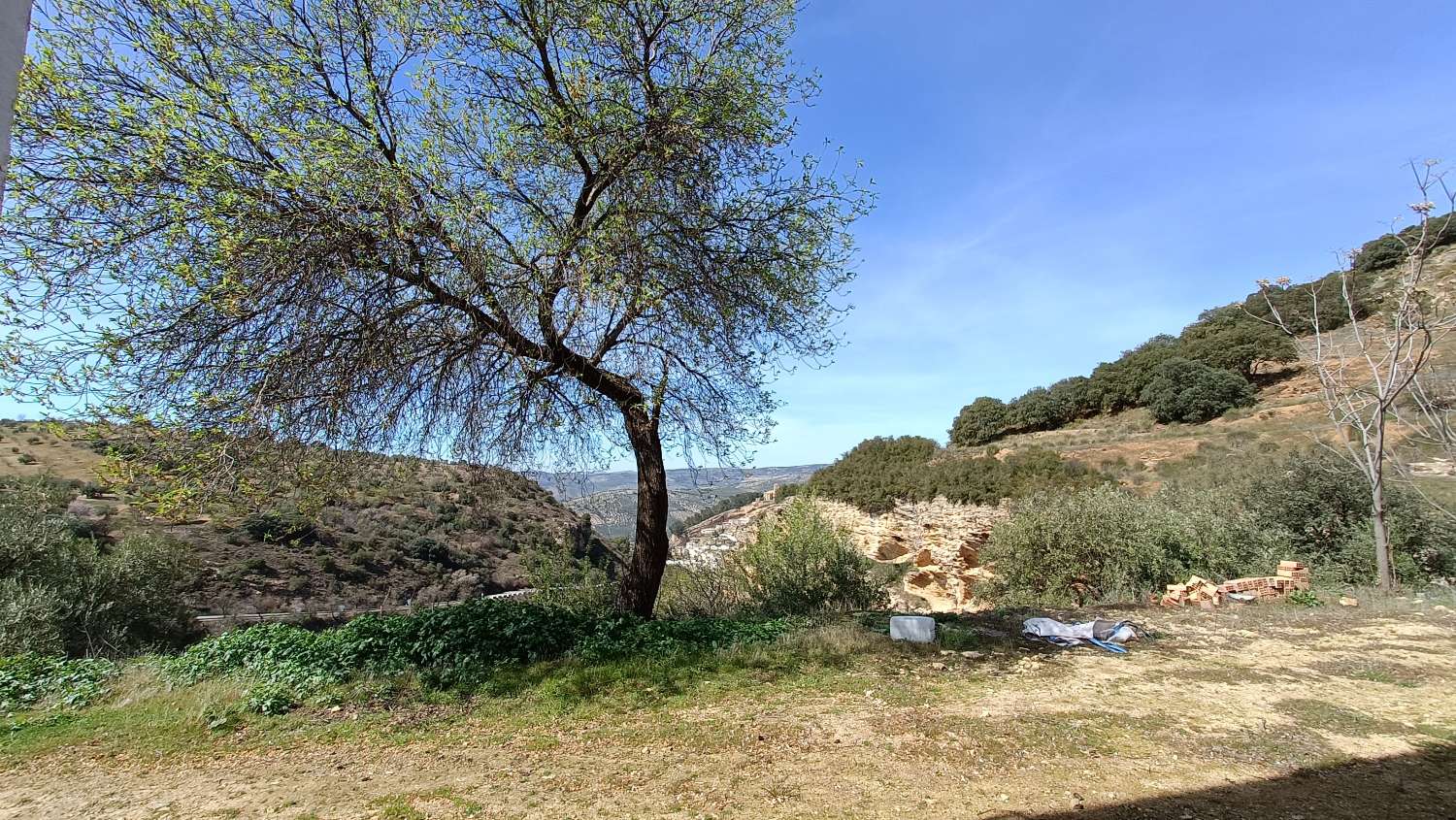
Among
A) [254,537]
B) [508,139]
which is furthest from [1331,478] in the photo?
[254,537]

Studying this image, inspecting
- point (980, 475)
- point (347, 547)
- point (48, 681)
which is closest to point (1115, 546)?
point (980, 475)

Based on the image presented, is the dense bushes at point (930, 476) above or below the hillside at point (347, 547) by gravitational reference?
above

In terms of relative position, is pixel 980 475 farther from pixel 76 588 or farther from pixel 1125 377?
pixel 76 588

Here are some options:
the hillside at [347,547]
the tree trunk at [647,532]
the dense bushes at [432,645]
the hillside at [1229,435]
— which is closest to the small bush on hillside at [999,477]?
the hillside at [1229,435]

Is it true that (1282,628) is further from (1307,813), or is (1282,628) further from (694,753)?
(694,753)

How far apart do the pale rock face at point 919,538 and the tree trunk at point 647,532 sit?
21.5 ft

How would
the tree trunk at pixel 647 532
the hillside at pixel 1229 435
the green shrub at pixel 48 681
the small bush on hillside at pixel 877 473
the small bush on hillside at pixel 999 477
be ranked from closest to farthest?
the green shrub at pixel 48 681 → the tree trunk at pixel 647 532 → the hillside at pixel 1229 435 → the small bush on hillside at pixel 999 477 → the small bush on hillside at pixel 877 473

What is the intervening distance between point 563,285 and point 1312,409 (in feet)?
117

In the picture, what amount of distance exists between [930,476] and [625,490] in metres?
21.2

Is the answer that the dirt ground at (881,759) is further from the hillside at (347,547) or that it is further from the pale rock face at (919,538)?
the pale rock face at (919,538)

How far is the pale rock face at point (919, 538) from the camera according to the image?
17.8 m

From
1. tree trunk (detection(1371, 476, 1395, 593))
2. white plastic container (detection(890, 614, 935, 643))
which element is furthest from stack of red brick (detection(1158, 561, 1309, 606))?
white plastic container (detection(890, 614, 935, 643))

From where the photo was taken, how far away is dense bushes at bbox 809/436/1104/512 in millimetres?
23969

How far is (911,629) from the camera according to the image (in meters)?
7.00
